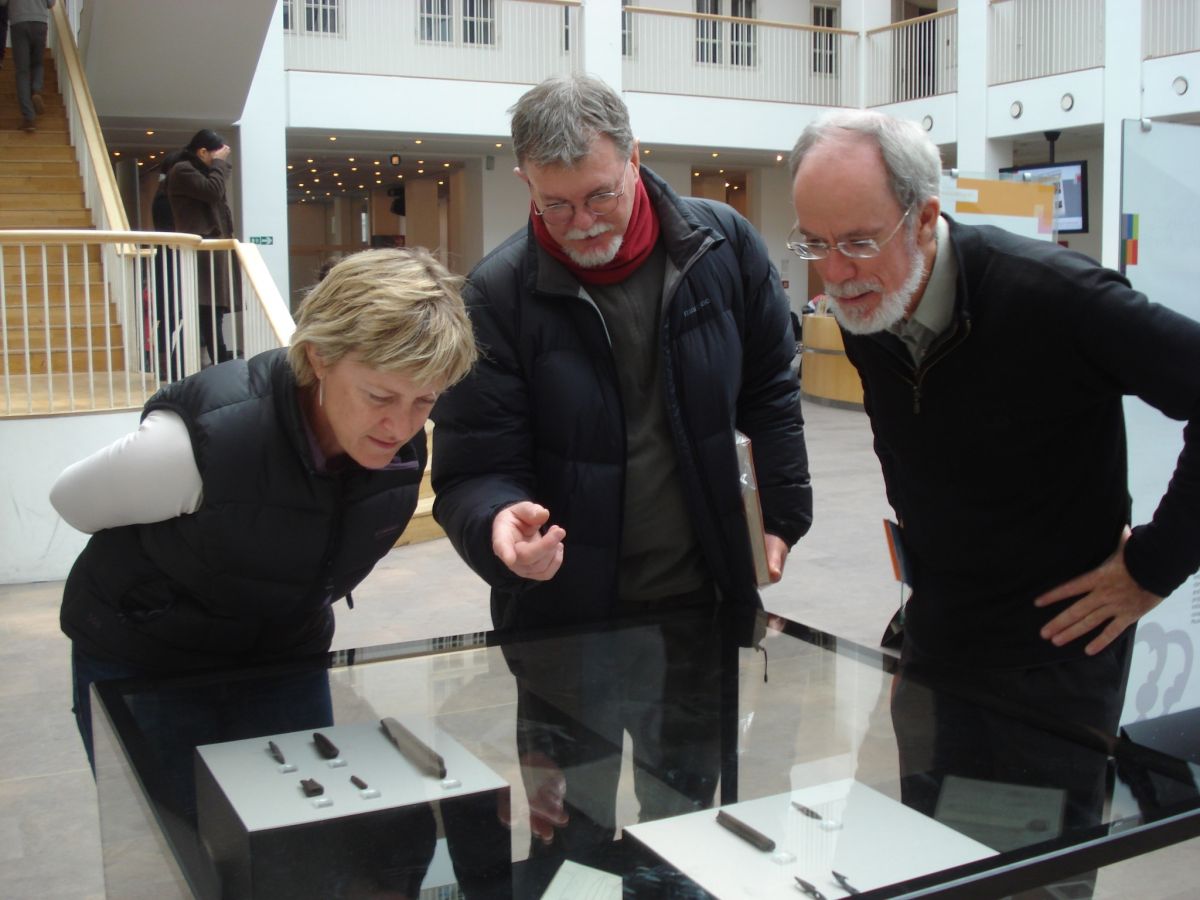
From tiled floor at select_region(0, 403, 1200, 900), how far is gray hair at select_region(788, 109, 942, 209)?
5.09 feet

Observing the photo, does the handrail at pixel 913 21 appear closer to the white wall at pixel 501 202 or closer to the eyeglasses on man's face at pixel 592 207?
the white wall at pixel 501 202

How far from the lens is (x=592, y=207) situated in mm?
2125

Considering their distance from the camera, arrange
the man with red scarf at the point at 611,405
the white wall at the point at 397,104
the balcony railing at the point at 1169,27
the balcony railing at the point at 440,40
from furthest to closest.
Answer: the balcony railing at the point at 440,40
the white wall at the point at 397,104
the balcony railing at the point at 1169,27
the man with red scarf at the point at 611,405

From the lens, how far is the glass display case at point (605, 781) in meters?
1.31

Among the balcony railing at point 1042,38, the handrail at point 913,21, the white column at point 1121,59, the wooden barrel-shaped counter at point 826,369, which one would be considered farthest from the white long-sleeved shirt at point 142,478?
the handrail at point 913,21

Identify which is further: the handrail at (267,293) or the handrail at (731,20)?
the handrail at (731,20)

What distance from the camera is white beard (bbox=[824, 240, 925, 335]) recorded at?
1.92 m

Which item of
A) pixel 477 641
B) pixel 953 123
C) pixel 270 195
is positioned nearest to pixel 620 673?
pixel 477 641

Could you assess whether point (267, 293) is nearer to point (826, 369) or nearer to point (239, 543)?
point (239, 543)

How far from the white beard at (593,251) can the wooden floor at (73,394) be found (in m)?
4.72

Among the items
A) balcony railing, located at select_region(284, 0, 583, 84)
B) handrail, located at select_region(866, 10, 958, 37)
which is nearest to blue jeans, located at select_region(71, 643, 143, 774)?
balcony railing, located at select_region(284, 0, 583, 84)

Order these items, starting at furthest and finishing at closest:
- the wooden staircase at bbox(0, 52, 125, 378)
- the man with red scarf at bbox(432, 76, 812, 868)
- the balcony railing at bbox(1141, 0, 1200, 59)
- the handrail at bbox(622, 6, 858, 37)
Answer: the handrail at bbox(622, 6, 858, 37) → the balcony railing at bbox(1141, 0, 1200, 59) → the wooden staircase at bbox(0, 52, 125, 378) → the man with red scarf at bbox(432, 76, 812, 868)

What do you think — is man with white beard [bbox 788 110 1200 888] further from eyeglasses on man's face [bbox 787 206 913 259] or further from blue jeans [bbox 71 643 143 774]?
blue jeans [bbox 71 643 143 774]

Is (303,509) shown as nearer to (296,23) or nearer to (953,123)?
(296,23)
